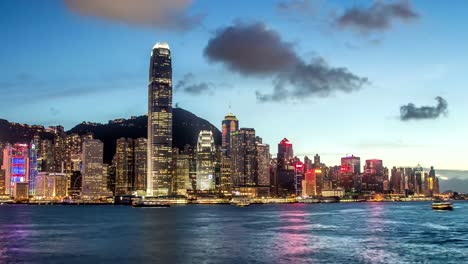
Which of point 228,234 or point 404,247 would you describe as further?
point 228,234

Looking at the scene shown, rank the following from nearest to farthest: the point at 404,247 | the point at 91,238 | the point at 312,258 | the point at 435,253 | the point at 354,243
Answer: the point at 312,258 → the point at 435,253 → the point at 404,247 → the point at 354,243 → the point at 91,238

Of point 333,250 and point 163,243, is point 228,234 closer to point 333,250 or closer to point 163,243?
point 163,243

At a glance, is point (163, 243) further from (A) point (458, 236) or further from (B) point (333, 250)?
(A) point (458, 236)

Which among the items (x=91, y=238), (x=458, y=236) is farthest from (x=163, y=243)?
(x=458, y=236)

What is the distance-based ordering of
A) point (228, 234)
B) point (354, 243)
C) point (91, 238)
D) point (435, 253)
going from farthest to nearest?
point (228, 234), point (91, 238), point (354, 243), point (435, 253)

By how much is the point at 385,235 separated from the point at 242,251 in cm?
3527

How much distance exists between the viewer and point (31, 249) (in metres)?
82.2

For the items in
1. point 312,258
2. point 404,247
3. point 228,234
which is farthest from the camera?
point 228,234

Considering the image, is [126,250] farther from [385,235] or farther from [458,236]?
[458,236]

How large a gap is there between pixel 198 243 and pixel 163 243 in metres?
5.39

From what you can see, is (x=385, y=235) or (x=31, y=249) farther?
(x=385, y=235)

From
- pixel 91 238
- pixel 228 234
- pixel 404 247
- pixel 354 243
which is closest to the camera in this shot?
pixel 404 247

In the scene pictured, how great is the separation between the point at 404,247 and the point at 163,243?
3574 cm

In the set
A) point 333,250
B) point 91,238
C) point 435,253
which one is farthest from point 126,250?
point 435,253
